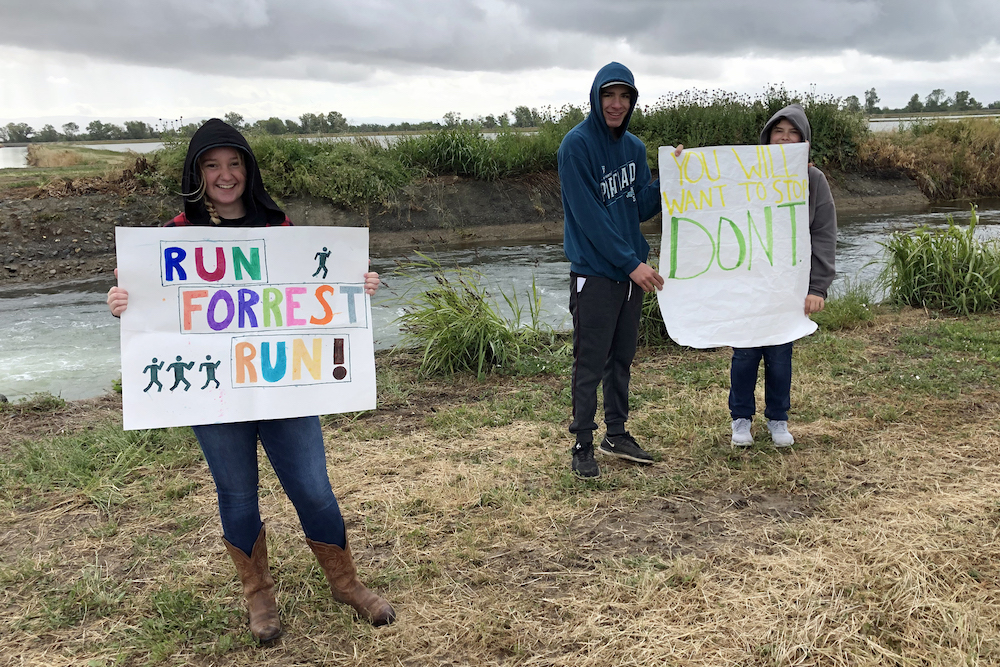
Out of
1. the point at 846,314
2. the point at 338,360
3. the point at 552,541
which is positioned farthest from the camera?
the point at 846,314

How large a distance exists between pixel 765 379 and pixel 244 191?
292 cm

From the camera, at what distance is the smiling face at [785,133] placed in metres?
3.83

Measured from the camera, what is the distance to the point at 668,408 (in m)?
4.90

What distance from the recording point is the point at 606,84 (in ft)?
11.2

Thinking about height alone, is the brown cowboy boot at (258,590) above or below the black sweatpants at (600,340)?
below

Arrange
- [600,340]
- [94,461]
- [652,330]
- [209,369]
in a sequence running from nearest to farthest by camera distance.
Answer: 1. [209,369]
2. [600,340]
3. [94,461]
4. [652,330]

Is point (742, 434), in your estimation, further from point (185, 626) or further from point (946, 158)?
point (946, 158)

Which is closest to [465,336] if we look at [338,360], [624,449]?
[624,449]

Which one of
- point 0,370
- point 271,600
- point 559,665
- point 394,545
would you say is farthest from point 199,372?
point 0,370

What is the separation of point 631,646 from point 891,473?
198 centimetres

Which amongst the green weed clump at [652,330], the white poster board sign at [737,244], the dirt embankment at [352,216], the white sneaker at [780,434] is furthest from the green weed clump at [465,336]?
the dirt embankment at [352,216]

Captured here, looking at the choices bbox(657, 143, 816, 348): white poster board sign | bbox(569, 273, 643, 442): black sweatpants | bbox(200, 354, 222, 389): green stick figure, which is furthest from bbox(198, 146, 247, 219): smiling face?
bbox(657, 143, 816, 348): white poster board sign

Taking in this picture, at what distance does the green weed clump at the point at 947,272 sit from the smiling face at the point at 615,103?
5.33m

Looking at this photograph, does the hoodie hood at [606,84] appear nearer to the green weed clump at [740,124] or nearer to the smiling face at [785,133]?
the smiling face at [785,133]
